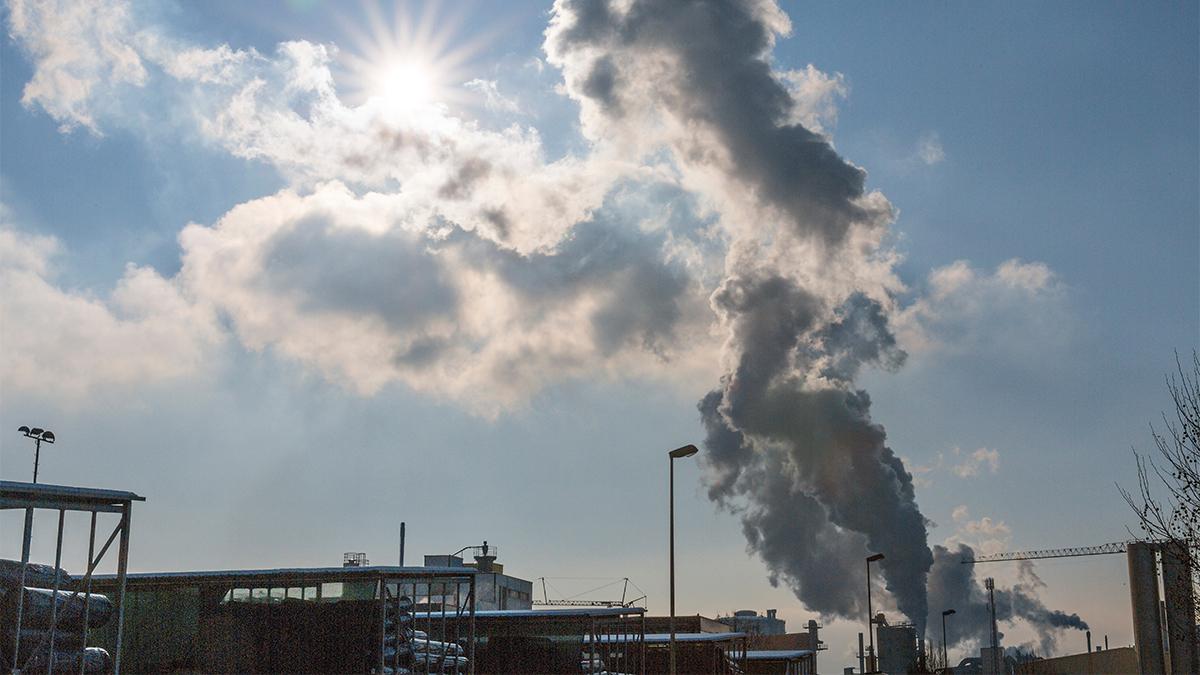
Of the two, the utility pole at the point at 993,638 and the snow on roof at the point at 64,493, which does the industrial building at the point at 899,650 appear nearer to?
the utility pole at the point at 993,638

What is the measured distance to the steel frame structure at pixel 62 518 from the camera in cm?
2055

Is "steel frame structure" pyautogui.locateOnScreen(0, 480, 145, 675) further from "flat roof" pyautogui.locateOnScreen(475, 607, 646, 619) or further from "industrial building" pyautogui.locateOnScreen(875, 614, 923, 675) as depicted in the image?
"industrial building" pyautogui.locateOnScreen(875, 614, 923, 675)

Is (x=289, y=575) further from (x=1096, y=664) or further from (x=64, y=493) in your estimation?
(x=1096, y=664)

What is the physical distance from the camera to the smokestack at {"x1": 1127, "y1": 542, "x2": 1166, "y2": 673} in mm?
69500

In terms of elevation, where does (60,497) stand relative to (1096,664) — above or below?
above

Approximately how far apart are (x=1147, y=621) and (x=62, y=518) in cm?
6772

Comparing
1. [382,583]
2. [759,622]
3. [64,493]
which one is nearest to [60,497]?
[64,493]

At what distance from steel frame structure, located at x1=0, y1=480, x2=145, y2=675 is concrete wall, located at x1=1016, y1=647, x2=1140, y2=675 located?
67.4 m

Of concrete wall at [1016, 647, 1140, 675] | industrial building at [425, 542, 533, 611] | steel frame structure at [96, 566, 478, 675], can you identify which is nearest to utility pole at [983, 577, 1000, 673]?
concrete wall at [1016, 647, 1140, 675]

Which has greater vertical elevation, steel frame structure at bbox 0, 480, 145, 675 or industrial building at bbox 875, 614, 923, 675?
steel frame structure at bbox 0, 480, 145, 675

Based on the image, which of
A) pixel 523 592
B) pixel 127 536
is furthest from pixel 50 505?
pixel 523 592

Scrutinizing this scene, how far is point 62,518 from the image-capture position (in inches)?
837

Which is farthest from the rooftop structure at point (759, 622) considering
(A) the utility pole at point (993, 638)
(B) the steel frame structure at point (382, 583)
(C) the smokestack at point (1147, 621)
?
(B) the steel frame structure at point (382, 583)

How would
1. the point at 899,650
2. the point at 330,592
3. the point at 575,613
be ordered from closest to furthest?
the point at 330,592, the point at 575,613, the point at 899,650
